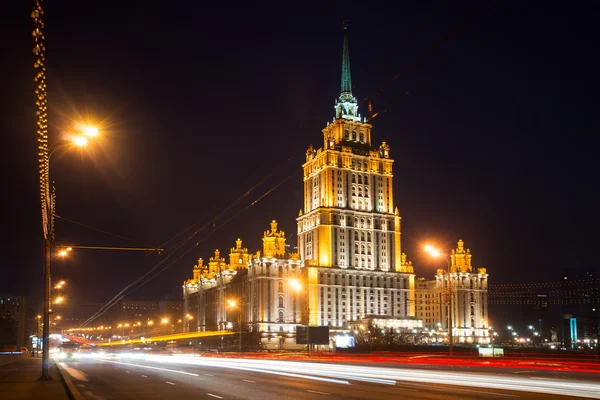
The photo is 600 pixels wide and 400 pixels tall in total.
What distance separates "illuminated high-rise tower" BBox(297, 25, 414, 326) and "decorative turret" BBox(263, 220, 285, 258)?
6.73 meters

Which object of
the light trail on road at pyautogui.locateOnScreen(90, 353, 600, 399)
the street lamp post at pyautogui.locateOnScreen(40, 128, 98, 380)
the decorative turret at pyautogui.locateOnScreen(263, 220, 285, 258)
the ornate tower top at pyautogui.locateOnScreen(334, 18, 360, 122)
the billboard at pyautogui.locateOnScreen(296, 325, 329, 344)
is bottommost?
the billboard at pyautogui.locateOnScreen(296, 325, 329, 344)

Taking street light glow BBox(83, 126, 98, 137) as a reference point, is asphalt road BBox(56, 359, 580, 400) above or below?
below

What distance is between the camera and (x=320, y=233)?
145m

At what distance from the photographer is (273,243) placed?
477ft

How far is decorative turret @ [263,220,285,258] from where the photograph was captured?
144000 mm

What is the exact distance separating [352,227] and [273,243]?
18.0m

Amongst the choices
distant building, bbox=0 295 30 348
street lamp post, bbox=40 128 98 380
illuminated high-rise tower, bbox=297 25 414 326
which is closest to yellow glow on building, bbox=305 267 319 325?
illuminated high-rise tower, bbox=297 25 414 326

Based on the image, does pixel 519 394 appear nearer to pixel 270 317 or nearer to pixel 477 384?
pixel 477 384

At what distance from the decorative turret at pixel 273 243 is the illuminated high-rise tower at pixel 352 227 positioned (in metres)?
6.73

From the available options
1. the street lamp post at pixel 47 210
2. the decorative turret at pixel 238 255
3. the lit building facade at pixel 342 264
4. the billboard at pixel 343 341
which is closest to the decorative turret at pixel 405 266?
the lit building facade at pixel 342 264

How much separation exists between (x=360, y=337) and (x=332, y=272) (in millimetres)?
20823

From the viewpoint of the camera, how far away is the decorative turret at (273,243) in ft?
472

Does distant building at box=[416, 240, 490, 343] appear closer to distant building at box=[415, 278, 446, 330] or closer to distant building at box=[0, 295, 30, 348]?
distant building at box=[415, 278, 446, 330]

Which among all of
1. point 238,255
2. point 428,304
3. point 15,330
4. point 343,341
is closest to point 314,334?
point 343,341
